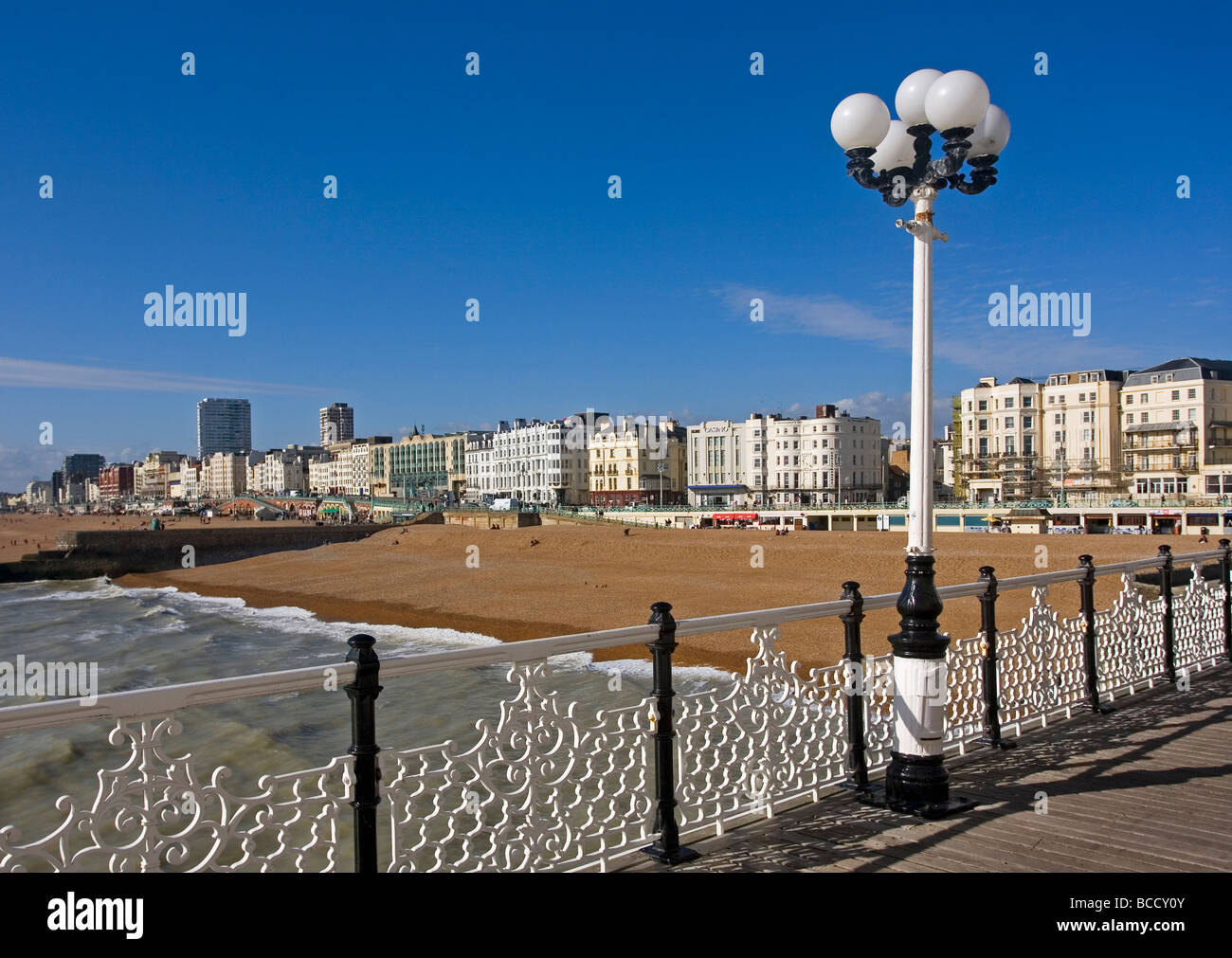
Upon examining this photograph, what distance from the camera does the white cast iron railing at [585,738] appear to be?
11.3 ft

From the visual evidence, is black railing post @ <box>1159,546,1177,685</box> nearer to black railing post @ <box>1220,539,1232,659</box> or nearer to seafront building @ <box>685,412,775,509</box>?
black railing post @ <box>1220,539,1232,659</box>

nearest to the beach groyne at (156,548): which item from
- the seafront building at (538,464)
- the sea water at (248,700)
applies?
the sea water at (248,700)

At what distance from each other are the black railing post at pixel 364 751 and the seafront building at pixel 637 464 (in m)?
110

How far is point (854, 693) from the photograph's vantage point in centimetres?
A: 601

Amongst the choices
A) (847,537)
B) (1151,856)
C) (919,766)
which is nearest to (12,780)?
(919,766)

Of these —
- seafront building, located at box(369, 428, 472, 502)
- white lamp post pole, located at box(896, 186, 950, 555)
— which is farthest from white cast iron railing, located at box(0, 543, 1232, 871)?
seafront building, located at box(369, 428, 472, 502)

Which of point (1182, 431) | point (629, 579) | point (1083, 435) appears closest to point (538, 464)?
point (1083, 435)

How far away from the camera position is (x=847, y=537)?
57.3 meters

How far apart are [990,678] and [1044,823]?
6.22 ft

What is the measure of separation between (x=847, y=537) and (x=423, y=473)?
11506cm

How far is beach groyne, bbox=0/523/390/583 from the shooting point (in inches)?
2527

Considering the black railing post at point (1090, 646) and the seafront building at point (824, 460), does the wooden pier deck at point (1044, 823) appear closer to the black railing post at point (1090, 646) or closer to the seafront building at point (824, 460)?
the black railing post at point (1090, 646)

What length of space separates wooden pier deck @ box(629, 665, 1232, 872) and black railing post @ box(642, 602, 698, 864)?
98mm
